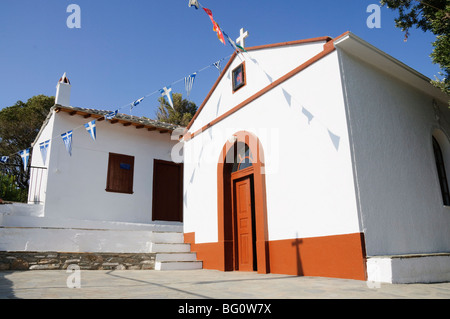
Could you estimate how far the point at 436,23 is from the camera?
5.30 m

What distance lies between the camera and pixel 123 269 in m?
7.19

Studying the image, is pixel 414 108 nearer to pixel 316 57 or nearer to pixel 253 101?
pixel 316 57

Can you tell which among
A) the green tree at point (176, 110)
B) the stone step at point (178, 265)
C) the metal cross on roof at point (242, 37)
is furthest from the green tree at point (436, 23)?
the green tree at point (176, 110)

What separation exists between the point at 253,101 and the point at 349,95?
7.57 feet

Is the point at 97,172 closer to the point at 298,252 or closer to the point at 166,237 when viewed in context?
the point at 166,237

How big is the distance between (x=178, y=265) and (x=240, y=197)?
2.08 metres

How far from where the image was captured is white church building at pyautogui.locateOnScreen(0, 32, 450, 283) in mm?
4891

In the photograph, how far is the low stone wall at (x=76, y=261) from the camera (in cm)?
625

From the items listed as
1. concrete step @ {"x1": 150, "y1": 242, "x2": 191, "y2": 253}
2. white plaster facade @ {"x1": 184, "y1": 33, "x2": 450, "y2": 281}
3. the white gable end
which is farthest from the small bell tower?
white plaster facade @ {"x1": 184, "y1": 33, "x2": 450, "y2": 281}

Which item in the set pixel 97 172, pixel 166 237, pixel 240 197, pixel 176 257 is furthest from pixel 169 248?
pixel 97 172

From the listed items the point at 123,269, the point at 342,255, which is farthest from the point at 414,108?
the point at 123,269

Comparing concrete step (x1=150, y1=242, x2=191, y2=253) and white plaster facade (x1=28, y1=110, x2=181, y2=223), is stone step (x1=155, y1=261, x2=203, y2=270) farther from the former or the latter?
white plaster facade (x1=28, y1=110, x2=181, y2=223)

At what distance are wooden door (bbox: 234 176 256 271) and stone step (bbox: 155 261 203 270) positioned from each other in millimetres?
1166

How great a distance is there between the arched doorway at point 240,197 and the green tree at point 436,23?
3230 millimetres
